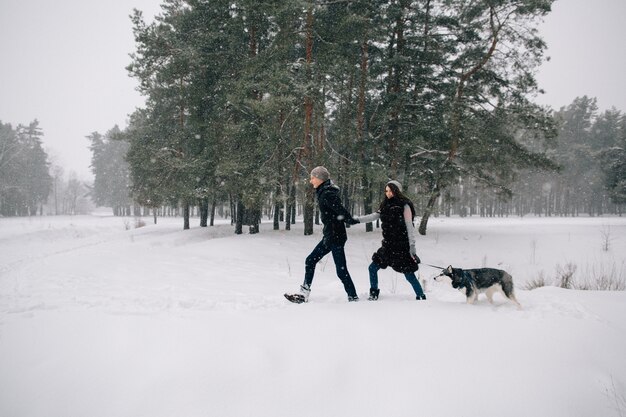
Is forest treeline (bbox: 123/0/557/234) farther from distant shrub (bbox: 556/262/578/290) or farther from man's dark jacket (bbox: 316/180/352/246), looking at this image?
man's dark jacket (bbox: 316/180/352/246)

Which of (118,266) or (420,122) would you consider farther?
(420,122)

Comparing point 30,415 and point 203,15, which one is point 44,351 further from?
point 203,15

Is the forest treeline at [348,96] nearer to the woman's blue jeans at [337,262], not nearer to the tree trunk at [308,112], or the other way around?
the tree trunk at [308,112]

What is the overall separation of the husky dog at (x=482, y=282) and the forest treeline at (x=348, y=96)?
9.10 meters

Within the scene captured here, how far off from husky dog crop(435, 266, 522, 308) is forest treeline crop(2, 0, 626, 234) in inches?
358

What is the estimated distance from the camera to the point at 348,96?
18031mm

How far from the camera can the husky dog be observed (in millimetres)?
4469

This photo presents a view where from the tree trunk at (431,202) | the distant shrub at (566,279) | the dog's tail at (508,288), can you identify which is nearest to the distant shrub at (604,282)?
the distant shrub at (566,279)

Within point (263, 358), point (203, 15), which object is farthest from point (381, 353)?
point (203, 15)

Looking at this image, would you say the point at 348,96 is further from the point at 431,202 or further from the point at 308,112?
the point at 431,202

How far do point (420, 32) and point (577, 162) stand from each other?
42565mm

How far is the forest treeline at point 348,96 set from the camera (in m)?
13.0

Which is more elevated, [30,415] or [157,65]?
[157,65]

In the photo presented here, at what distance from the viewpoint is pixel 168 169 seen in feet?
55.2
